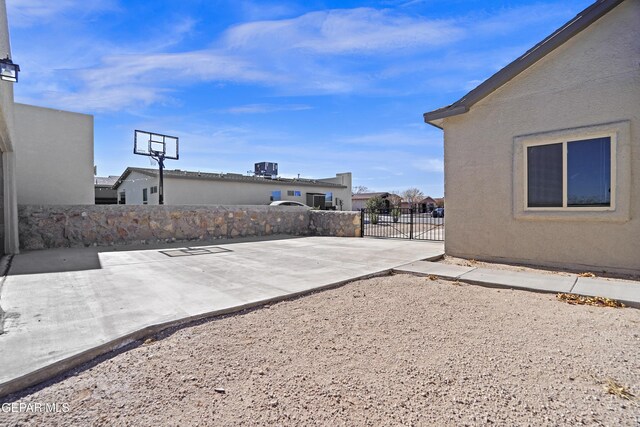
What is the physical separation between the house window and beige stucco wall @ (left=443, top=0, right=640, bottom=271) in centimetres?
18

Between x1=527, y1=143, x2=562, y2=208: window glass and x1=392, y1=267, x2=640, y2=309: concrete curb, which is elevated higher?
x1=527, y1=143, x2=562, y2=208: window glass

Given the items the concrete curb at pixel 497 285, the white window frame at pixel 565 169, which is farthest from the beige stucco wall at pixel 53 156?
the white window frame at pixel 565 169

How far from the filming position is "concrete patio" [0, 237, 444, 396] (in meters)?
2.71

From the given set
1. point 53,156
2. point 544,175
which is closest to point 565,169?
point 544,175

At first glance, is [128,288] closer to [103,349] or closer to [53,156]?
[103,349]

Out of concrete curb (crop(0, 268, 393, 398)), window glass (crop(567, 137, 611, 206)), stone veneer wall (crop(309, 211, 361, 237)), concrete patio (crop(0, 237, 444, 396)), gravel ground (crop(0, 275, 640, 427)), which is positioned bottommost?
gravel ground (crop(0, 275, 640, 427))

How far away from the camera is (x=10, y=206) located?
771 cm

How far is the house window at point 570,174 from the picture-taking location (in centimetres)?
550

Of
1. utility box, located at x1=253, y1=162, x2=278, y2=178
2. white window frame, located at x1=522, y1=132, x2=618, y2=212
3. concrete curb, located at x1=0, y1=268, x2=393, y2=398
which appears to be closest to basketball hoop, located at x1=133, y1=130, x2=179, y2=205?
utility box, located at x1=253, y1=162, x2=278, y2=178

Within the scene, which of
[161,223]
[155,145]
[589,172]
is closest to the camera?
[589,172]

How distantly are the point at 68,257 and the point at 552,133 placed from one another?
11366 millimetres

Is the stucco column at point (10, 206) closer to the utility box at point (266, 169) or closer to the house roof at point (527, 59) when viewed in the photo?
the house roof at point (527, 59)

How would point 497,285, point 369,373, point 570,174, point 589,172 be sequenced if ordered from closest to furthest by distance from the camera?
point 369,373, point 497,285, point 589,172, point 570,174

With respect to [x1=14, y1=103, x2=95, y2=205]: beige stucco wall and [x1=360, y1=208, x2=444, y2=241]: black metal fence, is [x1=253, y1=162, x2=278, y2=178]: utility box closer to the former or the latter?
[x1=360, y1=208, x2=444, y2=241]: black metal fence
